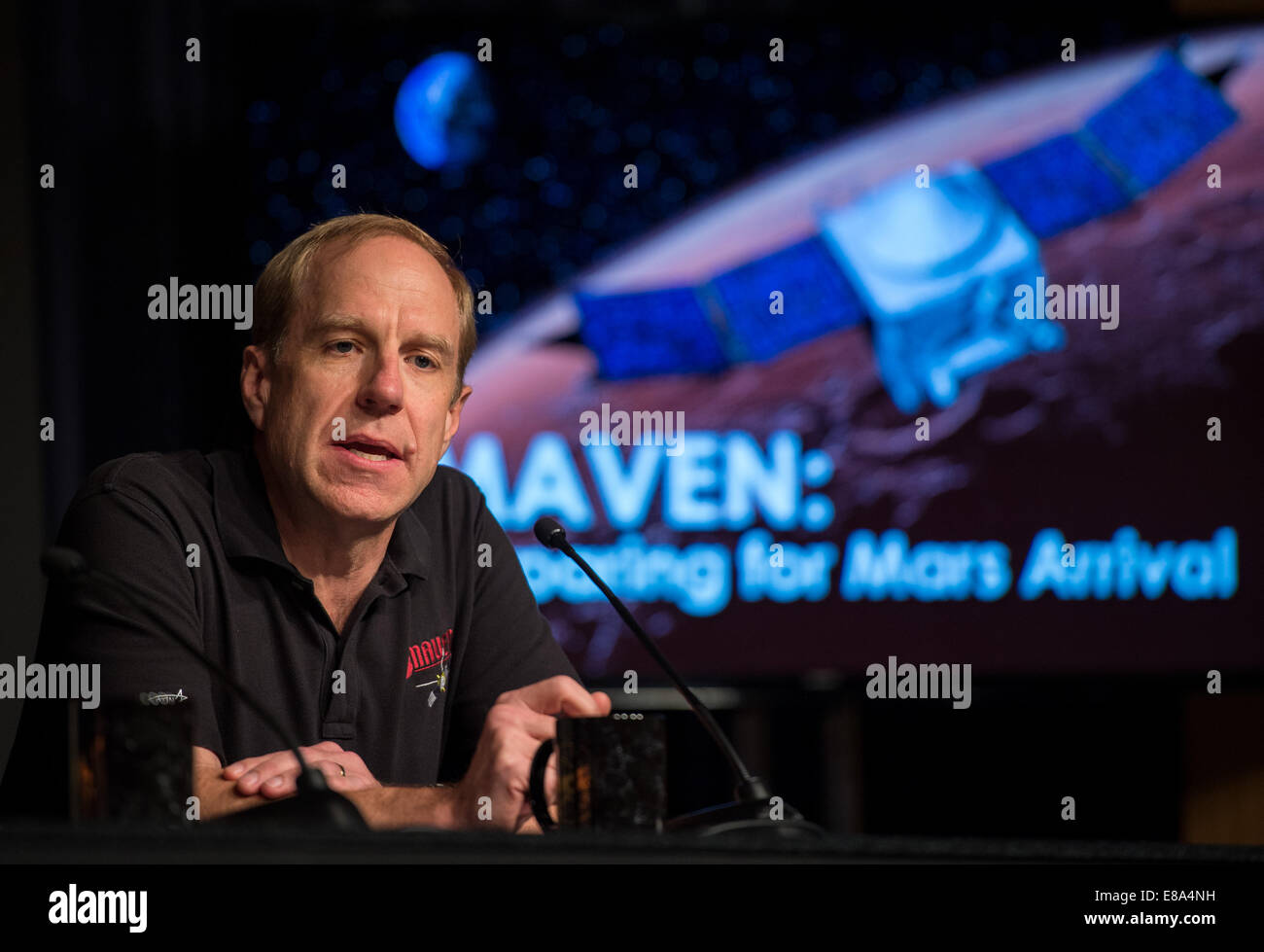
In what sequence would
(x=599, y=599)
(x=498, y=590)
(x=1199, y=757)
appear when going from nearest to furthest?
(x=498, y=590) → (x=599, y=599) → (x=1199, y=757)

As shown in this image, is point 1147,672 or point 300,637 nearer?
point 300,637

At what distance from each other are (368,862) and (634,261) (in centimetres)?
261

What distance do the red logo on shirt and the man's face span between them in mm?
201

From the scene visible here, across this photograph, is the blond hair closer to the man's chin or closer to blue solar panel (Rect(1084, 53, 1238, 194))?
the man's chin

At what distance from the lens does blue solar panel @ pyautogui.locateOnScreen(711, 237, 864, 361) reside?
315 centimetres

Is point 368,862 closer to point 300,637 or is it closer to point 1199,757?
point 300,637

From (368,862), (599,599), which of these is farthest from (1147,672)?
(368,862)

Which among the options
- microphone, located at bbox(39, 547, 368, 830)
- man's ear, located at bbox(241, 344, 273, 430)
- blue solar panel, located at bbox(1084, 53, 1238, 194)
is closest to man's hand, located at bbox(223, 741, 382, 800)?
microphone, located at bbox(39, 547, 368, 830)

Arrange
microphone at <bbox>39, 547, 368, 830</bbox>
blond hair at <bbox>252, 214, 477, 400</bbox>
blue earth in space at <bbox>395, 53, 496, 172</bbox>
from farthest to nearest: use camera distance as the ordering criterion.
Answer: blue earth in space at <bbox>395, 53, 496, 172</bbox>, blond hair at <bbox>252, 214, 477, 400</bbox>, microphone at <bbox>39, 547, 368, 830</bbox>

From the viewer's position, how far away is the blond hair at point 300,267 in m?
1.72

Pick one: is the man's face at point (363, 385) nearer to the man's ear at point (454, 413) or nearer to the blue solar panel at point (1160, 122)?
the man's ear at point (454, 413)

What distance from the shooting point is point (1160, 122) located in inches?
125

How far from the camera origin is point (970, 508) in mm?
3104

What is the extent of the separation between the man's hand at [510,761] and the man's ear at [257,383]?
0.58 m
